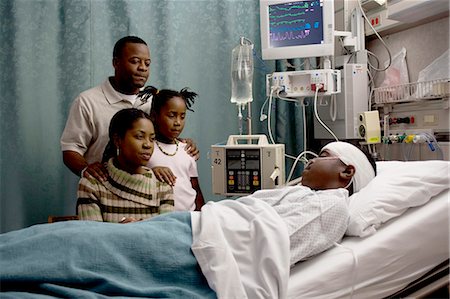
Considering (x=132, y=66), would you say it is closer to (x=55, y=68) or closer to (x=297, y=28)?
(x=55, y=68)

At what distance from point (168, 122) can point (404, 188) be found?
3.65ft

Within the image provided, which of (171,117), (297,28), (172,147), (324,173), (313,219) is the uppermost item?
(297,28)

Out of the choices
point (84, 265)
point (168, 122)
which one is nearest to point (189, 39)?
point (168, 122)

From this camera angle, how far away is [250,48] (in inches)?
104

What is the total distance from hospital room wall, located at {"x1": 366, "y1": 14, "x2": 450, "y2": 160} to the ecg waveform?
445mm

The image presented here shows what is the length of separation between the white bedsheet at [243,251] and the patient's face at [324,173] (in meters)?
0.38

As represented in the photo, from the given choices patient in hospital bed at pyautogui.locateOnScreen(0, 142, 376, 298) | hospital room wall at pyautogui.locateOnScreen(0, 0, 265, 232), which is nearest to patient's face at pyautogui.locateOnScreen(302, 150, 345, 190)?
patient in hospital bed at pyautogui.locateOnScreen(0, 142, 376, 298)

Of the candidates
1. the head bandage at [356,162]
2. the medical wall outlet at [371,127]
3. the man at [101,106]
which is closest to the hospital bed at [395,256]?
the head bandage at [356,162]

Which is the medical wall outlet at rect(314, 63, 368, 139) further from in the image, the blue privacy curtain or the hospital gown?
the hospital gown

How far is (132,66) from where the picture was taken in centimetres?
207

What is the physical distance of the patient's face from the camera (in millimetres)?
1600

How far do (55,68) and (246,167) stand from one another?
1244 mm

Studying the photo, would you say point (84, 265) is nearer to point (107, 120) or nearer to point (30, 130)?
point (107, 120)

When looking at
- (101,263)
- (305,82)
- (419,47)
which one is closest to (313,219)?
(101,263)
